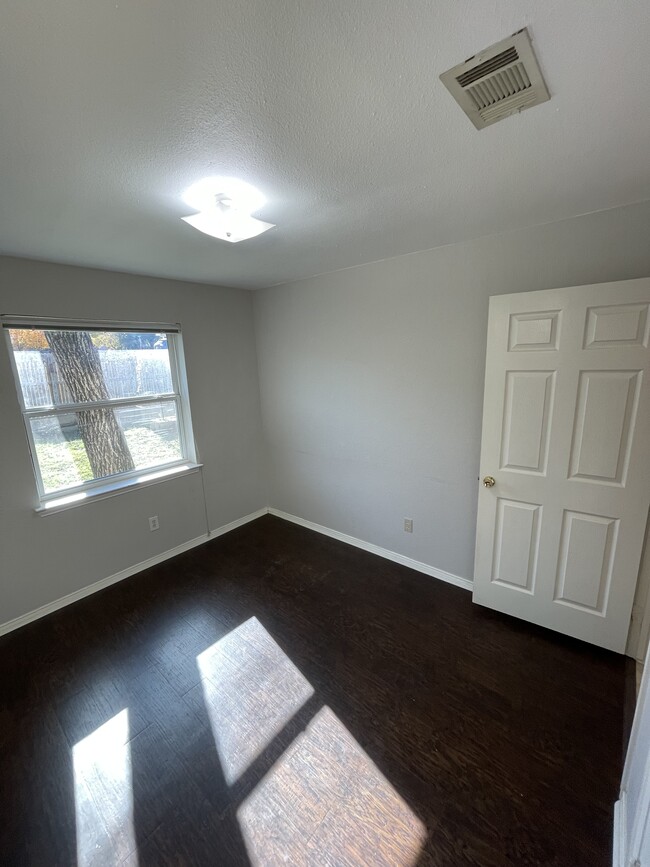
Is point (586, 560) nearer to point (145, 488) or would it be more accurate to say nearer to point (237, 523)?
point (237, 523)

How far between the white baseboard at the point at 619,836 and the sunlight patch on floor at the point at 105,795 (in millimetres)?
1595

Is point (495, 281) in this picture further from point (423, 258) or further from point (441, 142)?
point (441, 142)

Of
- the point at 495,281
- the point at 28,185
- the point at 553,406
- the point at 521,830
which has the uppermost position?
the point at 28,185

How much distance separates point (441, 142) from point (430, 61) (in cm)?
33

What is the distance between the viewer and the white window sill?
240 centimetres

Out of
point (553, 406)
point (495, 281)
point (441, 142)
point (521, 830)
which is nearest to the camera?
point (441, 142)

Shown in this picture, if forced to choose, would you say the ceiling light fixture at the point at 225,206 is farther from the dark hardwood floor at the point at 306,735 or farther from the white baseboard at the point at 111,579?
the white baseboard at the point at 111,579

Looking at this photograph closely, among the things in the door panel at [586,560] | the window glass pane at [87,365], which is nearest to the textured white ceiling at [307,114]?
the window glass pane at [87,365]

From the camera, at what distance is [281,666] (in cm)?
195

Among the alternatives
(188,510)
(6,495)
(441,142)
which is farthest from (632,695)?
(6,495)

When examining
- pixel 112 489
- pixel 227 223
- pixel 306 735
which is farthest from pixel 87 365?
pixel 306 735

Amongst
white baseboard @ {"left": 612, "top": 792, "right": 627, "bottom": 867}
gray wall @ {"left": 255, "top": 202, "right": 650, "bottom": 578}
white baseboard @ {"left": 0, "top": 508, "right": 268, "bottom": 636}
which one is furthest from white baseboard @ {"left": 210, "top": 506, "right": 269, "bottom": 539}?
white baseboard @ {"left": 612, "top": 792, "right": 627, "bottom": 867}

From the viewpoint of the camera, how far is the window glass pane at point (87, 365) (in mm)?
2314

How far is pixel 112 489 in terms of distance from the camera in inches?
105
